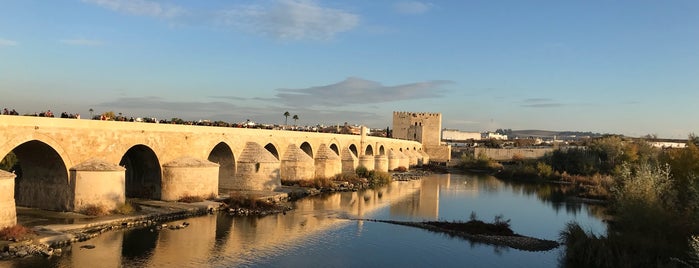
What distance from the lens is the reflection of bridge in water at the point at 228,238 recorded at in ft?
43.4

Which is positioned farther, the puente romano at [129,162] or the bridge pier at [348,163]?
the bridge pier at [348,163]

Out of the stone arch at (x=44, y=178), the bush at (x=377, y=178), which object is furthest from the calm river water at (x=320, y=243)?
the bush at (x=377, y=178)

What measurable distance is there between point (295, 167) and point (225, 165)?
17.0 feet

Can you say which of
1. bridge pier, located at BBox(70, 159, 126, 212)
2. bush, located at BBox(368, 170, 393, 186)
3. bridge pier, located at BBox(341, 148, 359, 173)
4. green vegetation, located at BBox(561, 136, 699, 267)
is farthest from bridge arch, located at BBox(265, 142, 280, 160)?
green vegetation, located at BBox(561, 136, 699, 267)

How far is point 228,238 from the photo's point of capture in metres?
16.0

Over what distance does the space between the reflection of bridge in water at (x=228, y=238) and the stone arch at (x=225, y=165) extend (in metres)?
4.05

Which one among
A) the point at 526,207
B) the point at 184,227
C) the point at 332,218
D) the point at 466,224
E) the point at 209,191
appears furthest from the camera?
the point at 526,207

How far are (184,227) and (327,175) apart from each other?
17.9 metres

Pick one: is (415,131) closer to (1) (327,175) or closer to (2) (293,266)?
(1) (327,175)

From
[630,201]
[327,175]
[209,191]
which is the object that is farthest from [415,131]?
[630,201]

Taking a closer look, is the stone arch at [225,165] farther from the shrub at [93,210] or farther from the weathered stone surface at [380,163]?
the weathered stone surface at [380,163]

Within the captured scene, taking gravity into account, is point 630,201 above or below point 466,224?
above

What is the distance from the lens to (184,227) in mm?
16938

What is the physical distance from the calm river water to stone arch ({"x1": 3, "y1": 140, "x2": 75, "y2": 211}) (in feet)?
9.71
